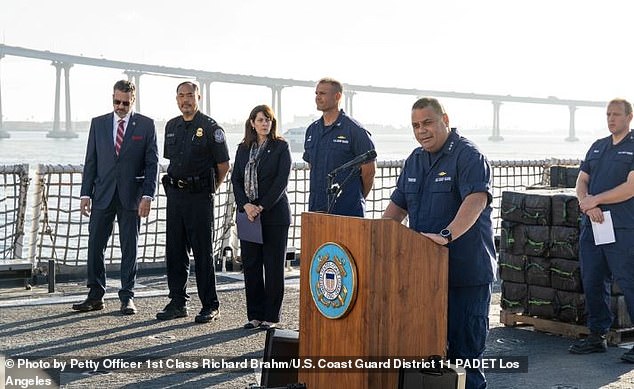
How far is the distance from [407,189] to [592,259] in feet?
7.02

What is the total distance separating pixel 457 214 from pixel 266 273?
2757 millimetres

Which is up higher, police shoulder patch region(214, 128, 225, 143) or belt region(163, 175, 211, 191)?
police shoulder patch region(214, 128, 225, 143)

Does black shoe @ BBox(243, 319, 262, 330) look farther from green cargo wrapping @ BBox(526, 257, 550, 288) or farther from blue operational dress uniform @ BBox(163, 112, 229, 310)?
green cargo wrapping @ BBox(526, 257, 550, 288)

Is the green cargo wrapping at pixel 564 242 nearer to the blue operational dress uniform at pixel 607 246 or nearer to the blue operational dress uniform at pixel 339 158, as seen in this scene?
the blue operational dress uniform at pixel 607 246

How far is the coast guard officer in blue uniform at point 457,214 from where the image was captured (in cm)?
409

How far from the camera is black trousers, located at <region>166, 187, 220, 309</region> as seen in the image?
686 cm

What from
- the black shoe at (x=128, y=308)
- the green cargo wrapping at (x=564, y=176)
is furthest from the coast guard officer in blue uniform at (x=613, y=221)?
the black shoe at (x=128, y=308)

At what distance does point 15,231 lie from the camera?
9.05 metres

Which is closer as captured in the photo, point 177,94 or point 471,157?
point 471,157

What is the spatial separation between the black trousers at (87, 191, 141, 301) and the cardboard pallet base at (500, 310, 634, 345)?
8.84 ft

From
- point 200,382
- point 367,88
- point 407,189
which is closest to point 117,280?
point 200,382

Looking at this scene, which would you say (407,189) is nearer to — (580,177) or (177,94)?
(580,177)

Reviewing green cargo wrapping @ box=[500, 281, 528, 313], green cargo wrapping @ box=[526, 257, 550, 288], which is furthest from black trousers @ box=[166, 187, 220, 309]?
green cargo wrapping @ box=[526, 257, 550, 288]

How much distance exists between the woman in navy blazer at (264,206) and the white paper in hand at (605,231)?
6.73 ft
